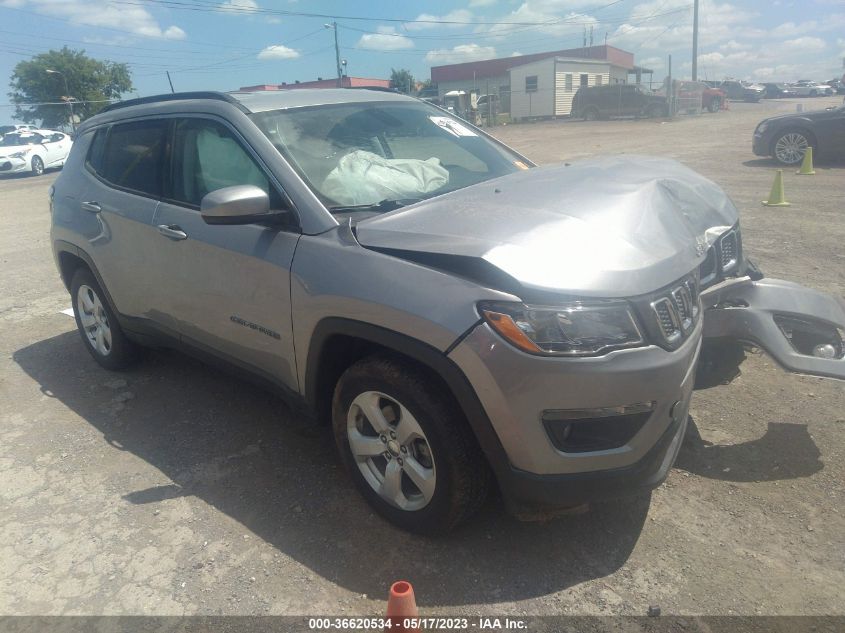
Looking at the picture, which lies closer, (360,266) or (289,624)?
(289,624)

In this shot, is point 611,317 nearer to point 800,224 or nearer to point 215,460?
point 215,460

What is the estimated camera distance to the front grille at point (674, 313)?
229 cm

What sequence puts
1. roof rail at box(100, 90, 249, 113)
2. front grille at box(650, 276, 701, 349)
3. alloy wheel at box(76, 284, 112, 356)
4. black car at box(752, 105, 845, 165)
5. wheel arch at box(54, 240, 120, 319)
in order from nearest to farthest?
front grille at box(650, 276, 701, 349) < roof rail at box(100, 90, 249, 113) < wheel arch at box(54, 240, 120, 319) < alloy wheel at box(76, 284, 112, 356) < black car at box(752, 105, 845, 165)

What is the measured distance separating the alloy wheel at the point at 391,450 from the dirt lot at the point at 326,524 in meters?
0.21

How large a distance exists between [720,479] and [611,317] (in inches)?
52.8

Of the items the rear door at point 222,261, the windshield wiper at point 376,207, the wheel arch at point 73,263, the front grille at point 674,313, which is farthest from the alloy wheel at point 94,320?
the front grille at point 674,313

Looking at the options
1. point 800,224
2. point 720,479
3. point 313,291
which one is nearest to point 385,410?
point 313,291

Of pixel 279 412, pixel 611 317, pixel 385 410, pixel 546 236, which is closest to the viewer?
pixel 611 317

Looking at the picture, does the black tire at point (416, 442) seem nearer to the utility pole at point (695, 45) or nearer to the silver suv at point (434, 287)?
the silver suv at point (434, 287)

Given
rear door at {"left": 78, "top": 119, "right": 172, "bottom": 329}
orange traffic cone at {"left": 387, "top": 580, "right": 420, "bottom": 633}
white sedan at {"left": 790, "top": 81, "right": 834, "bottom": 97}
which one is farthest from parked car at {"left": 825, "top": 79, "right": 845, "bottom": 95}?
orange traffic cone at {"left": 387, "top": 580, "right": 420, "bottom": 633}

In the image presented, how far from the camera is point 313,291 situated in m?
2.74

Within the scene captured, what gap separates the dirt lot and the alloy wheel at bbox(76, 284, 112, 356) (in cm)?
35

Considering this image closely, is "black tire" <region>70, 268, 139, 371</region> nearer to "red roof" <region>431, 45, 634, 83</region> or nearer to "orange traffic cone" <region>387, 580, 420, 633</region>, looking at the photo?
"orange traffic cone" <region>387, 580, 420, 633</region>

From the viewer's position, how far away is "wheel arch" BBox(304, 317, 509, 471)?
2.31m
